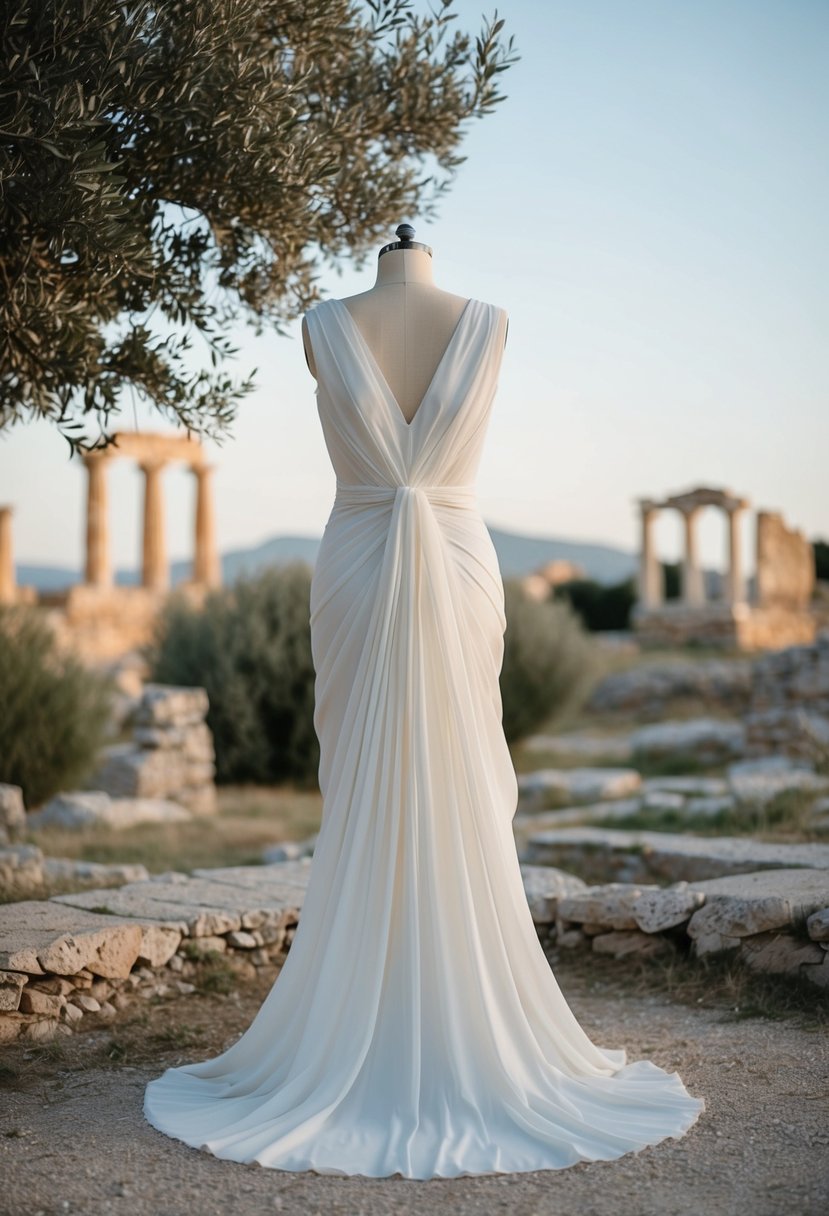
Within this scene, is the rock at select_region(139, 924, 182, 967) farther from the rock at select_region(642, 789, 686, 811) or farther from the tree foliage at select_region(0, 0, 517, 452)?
the rock at select_region(642, 789, 686, 811)

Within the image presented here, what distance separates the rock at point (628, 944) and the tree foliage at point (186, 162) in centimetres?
310

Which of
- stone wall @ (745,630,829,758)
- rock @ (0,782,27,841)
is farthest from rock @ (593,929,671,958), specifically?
stone wall @ (745,630,829,758)

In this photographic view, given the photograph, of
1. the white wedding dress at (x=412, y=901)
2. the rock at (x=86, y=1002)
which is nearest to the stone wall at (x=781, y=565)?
the rock at (x=86, y=1002)

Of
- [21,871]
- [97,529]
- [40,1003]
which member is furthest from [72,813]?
[97,529]

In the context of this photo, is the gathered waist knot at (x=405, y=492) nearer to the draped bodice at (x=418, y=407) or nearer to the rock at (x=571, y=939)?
the draped bodice at (x=418, y=407)

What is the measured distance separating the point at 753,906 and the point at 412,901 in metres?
2.11

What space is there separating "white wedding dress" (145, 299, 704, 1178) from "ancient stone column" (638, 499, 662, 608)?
105 ft

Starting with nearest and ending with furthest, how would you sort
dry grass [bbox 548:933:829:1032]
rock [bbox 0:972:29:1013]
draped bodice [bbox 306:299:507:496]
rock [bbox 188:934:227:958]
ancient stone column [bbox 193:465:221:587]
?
draped bodice [bbox 306:299:507:496], rock [bbox 0:972:29:1013], dry grass [bbox 548:933:829:1032], rock [bbox 188:934:227:958], ancient stone column [bbox 193:465:221:587]

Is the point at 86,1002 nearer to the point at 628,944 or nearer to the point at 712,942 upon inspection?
the point at 628,944

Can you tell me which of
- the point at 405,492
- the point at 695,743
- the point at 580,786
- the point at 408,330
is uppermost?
the point at 408,330

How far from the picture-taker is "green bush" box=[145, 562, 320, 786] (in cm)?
1320

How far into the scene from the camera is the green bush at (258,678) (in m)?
13.2

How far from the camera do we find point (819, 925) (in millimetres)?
4543

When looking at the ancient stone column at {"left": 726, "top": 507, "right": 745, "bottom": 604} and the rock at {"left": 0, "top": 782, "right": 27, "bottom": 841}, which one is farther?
the ancient stone column at {"left": 726, "top": 507, "right": 745, "bottom": 604}
